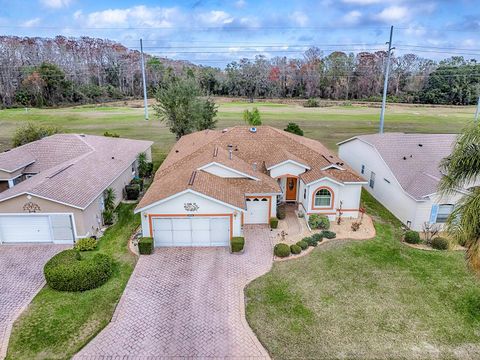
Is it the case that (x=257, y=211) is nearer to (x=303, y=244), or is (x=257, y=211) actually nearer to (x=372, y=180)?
(x=303, y=244)

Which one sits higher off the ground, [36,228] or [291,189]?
[291,189]

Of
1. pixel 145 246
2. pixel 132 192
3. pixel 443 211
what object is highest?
pixel 443 211

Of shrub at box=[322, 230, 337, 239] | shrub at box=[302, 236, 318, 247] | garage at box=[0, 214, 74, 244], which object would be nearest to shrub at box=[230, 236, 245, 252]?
shrub at box=[302, 236, 318, 247]

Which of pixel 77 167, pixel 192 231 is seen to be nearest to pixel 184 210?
pixel 192 231

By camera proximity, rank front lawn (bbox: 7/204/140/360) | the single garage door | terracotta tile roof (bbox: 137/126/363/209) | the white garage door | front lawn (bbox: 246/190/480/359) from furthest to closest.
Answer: the white garage door, terracotta tile roof (bbox: 137/126/363/209), the single garage door, front lawn (bbox: 246/190/480/359), front lawn (bbox: 7/204/140/360)

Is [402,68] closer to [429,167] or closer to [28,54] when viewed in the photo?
[429,167]

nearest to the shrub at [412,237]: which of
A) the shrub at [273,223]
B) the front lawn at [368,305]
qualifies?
the front lawn at [368,305]

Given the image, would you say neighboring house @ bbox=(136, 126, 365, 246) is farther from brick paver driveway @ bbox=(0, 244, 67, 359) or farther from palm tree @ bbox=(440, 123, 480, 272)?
palm tree @ bbox=(440, 123, 480, 272)

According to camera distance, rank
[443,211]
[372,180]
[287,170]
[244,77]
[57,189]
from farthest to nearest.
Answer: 1. [244,77]
2. [372,180]
3. [287,170]
4. [443,211]
5. [57,189]
